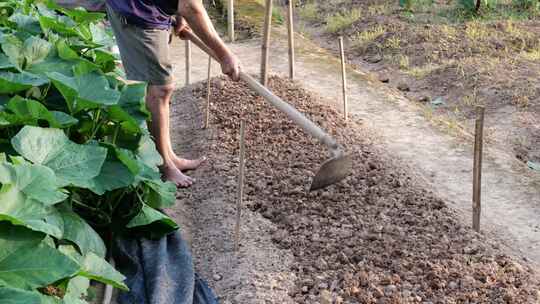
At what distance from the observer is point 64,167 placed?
3016mm

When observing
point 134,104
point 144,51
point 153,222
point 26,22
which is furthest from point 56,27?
point 153,222

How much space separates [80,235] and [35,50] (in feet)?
4.18

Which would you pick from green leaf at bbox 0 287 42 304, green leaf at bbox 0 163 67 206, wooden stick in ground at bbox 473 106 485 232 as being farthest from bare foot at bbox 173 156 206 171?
green leaf at bbox 0 287 42 304

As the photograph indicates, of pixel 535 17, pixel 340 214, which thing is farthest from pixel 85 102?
pixel 535 17

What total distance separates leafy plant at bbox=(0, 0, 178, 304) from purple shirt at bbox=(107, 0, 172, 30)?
296 millimetres

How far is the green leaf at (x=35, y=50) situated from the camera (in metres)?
3.96

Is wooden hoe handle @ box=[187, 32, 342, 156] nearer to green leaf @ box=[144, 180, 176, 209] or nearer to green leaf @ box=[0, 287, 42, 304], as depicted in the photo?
green leaf @ box=[144, 180, 176, 209]

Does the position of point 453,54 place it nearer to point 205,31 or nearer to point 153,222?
point 205,31

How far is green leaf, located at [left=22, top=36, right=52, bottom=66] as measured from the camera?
3957 mm

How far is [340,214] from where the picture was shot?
395 cm

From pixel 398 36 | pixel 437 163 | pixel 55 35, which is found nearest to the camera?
pixel 55 35

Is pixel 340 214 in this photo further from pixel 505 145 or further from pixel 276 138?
pixel 505 145

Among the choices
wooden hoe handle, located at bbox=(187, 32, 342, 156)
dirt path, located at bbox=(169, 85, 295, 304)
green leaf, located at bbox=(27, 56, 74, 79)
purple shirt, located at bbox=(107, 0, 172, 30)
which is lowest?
dirt path, located at bbox=(169, 85, 295, 304)

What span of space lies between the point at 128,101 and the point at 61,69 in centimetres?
40
